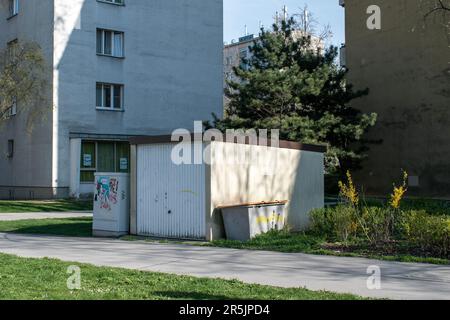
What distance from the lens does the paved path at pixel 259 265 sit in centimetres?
826

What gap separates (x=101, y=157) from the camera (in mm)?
30906

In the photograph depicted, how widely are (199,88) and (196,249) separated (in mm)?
23622

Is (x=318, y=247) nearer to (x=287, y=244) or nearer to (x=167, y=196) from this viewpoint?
(x=287, y=244)

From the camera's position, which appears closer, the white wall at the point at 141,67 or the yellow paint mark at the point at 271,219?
the yellow paint mark at the point at 271,219

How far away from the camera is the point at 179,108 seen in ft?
113

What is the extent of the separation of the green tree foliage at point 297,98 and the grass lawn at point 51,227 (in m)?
10.2

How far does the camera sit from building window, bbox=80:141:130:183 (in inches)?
1192

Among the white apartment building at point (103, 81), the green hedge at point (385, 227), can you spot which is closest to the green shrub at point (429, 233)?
the green hedge at point (385, 227)

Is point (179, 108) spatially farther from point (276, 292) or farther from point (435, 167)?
point (276, 292)

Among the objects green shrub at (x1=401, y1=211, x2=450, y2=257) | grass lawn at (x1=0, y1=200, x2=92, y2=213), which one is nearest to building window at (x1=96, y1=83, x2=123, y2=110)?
grass lawn at (x1=0, y1=200, x2=92, y2=213)

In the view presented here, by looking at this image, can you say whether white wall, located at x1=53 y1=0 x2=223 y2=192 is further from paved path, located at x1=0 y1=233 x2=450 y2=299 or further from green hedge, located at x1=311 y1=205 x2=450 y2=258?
green hedge, located at x1=311 y1=205 x2=450 y2=258

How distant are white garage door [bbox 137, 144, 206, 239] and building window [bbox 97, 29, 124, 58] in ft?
58.1

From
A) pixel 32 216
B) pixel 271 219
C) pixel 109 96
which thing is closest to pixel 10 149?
pixel 109 96

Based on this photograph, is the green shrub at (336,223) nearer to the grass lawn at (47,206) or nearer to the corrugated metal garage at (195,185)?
the corrugated metal garage at (195,185)
